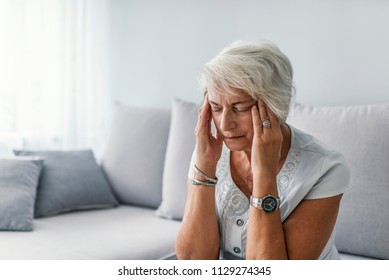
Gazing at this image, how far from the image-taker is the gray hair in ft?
3.87

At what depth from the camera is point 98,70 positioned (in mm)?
2656

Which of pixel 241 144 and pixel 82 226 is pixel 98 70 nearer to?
pixel 82 226

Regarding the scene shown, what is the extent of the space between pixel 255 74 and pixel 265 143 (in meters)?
0.16

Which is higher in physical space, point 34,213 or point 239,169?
point 239,169

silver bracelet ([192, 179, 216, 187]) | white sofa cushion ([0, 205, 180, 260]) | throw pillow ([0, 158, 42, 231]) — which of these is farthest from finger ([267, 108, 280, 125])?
throw pillow ([0, 158, 42, 231])

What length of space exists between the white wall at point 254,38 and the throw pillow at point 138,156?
0.83 feet

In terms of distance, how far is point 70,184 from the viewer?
2088 mm

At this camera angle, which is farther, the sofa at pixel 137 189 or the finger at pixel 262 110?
the sofa at pixel 137 189

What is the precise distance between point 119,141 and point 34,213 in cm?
52

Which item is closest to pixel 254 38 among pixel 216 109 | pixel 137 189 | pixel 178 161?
pixel 178 161

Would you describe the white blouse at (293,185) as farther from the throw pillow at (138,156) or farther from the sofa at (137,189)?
the throw pillow at (138,156)

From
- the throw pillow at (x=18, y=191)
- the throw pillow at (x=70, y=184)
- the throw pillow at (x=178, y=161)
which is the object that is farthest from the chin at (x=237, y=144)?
the throw pillow at (x=70, y=184)

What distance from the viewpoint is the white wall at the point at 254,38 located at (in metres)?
1.89
